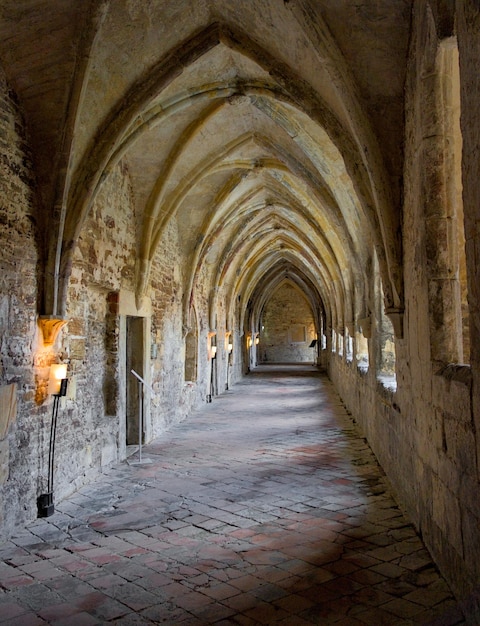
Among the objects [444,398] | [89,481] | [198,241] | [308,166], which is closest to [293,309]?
[198,241]

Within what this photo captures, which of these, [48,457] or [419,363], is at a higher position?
[419,363]

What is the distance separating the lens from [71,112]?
14.4ft

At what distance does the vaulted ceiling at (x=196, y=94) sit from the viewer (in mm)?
3914

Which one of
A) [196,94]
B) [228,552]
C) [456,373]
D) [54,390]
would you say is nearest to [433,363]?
[456,373]

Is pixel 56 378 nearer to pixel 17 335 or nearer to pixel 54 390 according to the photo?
pixel 54 390

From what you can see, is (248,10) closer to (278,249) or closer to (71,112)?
(71,112)

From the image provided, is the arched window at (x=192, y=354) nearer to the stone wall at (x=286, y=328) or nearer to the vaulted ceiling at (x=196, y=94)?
the vaulted ceiling at (x=196, y=94)

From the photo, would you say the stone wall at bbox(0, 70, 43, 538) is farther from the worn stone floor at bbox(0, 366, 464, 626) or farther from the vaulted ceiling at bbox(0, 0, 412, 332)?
the worn stone floor at bbox(0, 366, 464, 626)

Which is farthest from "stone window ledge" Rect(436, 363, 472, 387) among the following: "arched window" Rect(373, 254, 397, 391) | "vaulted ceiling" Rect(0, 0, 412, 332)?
"arched window" Rect(373, 254, 397, 391)

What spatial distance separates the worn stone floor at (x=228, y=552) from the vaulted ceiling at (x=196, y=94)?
1.75m

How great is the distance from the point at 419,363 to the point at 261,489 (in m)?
2.05

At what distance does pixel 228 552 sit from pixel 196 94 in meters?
4.69

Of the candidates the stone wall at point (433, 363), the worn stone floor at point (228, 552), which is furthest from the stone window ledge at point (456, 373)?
the worn stone floor at point (228, 552)

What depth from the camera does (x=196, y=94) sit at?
5742 mm
